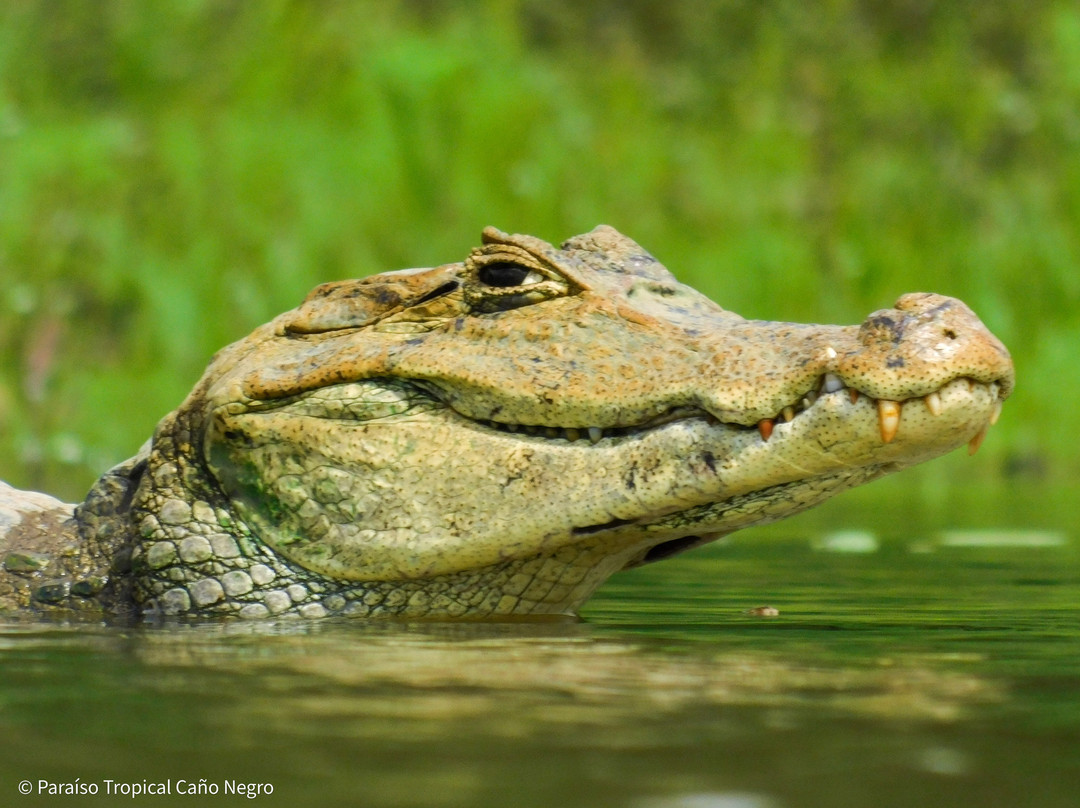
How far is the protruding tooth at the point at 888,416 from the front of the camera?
3.38 metres

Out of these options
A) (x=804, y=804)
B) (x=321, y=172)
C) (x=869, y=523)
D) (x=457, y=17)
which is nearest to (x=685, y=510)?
(x=804, y=804)

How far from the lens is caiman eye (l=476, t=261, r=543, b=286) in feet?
13.4

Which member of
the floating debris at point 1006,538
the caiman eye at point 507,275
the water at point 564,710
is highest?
the caiman eye at point 507,275

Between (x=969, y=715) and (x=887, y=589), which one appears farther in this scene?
(x=887, y=589)

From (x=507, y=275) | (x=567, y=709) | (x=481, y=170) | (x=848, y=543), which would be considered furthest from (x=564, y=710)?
(x=481, y=170)

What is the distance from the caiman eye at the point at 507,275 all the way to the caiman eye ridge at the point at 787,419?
14.5 inches

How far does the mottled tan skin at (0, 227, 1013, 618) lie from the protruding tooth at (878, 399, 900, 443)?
0.10 ft

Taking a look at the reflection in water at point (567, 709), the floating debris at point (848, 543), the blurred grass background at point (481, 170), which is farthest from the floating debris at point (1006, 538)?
the blurred grass background at point (481, 170)

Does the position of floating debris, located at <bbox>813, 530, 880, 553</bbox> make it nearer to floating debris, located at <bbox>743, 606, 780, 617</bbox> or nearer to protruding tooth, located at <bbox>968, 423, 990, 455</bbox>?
floating debris, located at <bbox>743, 606, 780, 617</bbox>

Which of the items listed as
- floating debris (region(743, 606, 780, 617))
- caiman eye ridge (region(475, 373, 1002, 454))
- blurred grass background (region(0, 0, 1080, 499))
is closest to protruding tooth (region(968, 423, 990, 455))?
caiman eye ridge (region(475, 373, 1002, 454))

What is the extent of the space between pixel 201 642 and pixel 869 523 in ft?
18.8

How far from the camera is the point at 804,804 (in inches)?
Result: 80.3

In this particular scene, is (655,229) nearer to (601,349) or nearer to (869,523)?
(869,523)

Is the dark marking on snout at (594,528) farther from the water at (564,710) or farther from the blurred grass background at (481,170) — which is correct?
the blurred grass background at (481,170)
